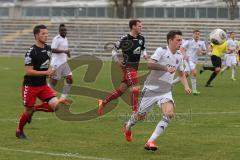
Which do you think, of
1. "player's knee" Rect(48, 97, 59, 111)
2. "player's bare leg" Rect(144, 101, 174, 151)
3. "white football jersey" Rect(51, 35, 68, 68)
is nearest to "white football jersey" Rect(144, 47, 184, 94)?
"player's bare leg" Rect(144, 101, 174, 151)

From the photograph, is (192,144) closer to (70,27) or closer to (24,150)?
(24,150)

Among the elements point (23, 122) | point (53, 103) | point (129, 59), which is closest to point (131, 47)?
point (129, 59)

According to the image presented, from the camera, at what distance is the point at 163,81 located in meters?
12.5

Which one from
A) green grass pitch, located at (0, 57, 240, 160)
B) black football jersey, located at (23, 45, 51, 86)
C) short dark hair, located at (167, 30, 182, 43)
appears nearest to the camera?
green grass pitch, located at (0, 57, 240, 160)

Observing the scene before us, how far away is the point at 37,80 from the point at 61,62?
9.08m

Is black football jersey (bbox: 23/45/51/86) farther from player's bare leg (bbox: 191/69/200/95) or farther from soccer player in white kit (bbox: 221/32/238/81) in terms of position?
soccer player in white kit (bbox: 221/32/238/81)

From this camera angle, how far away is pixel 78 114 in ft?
59.3

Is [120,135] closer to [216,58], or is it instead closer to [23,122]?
[23,122]

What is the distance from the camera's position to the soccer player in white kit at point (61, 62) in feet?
70.4

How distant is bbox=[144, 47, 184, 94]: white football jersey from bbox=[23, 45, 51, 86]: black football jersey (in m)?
2.00

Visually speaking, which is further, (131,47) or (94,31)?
(94,31)

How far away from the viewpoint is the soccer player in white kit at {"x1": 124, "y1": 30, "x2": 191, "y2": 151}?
12.0 m

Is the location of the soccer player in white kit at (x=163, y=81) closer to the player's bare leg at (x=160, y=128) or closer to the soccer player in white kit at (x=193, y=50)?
the player's bare leg at (x=160, y=128)

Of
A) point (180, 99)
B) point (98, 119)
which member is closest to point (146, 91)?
point (98, 119)
